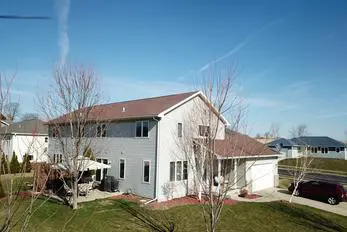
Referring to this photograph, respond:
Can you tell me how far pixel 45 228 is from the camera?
50.0ft

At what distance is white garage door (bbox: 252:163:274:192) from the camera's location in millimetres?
28355

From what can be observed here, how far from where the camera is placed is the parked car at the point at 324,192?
2411 centimetres

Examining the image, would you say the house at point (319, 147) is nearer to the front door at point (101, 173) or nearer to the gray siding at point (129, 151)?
the front door at point (101, 173)

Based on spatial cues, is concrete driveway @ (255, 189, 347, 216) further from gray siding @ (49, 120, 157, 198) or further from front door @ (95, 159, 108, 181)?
front door @ (95, 159, 108, 181)

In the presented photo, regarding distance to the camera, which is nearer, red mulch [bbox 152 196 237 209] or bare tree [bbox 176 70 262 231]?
bare tree [bbox 176 70 262 231]

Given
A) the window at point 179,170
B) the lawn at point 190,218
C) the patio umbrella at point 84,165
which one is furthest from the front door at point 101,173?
the window at point 179,170

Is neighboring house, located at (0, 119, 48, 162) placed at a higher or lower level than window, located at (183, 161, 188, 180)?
higher

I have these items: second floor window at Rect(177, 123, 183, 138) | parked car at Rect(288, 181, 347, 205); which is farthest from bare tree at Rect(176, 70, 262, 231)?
parked car at Rect(288, 181, 347, 205)

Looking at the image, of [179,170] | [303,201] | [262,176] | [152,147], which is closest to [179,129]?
[152,147]

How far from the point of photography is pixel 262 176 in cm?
2909

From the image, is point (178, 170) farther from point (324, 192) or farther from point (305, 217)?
point (324, 192)

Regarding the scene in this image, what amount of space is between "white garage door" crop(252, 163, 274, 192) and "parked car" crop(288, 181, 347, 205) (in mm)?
3536

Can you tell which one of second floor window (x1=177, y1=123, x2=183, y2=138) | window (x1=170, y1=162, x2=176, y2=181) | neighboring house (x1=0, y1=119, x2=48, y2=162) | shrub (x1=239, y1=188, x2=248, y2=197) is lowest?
shrub (x1=239, y1=188, x2=248, y2=197)

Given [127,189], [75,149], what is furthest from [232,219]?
[75,149]
